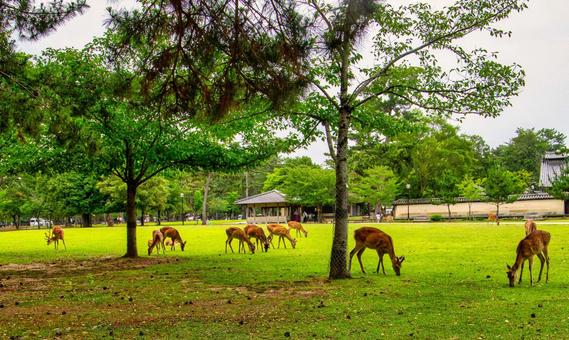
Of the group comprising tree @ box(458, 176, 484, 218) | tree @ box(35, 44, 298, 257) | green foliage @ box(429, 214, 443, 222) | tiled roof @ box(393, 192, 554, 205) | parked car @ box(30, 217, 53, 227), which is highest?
tree @ box(35, 44, 298, 257)

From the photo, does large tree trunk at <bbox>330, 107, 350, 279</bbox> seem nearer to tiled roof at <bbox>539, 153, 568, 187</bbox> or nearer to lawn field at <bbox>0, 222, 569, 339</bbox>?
lawn field at <bbox>0, 222, 569, 339</bbox>

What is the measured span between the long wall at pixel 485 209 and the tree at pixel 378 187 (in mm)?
2869

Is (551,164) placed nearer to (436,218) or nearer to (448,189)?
(448,189)

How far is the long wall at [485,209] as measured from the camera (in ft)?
150

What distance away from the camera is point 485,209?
159 ft

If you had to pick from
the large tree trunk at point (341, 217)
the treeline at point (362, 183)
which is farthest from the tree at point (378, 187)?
the large tree trunk at point (341, 217)

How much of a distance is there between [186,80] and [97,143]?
2.35m

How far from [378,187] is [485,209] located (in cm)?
960

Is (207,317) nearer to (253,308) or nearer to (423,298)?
(253,308)

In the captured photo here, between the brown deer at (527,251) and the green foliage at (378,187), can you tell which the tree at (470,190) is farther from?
the brown deer at (527,251)

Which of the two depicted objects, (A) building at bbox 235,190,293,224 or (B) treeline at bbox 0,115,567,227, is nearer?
(B) treeline at bbox 0,115,567,227

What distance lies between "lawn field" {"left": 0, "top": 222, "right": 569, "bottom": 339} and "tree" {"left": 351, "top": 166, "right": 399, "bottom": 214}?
35.0m

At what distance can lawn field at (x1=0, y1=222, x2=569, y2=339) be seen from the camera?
621 cm

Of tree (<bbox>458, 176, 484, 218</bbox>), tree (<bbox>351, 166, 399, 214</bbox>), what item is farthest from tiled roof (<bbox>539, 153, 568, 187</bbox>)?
tree (<bbox>351, 166, 399, 214</bbox>)
